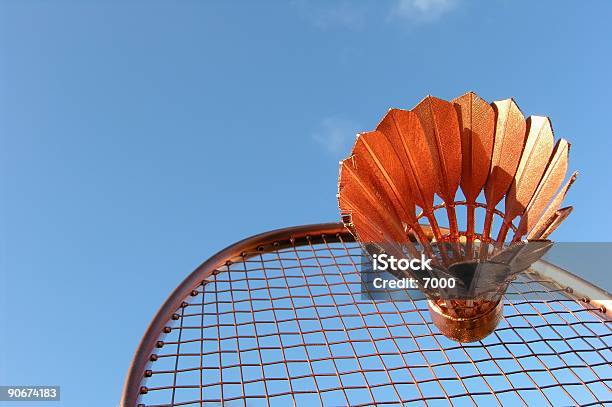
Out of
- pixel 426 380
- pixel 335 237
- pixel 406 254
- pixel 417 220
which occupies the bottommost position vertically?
pixel 426 380

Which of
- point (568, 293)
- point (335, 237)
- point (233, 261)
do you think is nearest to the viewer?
point (568, 293)

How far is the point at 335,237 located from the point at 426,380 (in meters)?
1.45

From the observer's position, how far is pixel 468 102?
2734 millimetres

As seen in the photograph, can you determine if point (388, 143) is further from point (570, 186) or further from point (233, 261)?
point (233, 261)

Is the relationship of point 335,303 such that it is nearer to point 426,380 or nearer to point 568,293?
point 426,380

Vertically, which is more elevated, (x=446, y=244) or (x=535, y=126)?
(x=535, y=126)

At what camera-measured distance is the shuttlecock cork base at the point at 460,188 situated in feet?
8.17

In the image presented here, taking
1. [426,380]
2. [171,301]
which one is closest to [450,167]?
[426,380]

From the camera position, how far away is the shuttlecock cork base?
2.49 metres

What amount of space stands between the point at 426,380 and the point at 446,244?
1.76 ft

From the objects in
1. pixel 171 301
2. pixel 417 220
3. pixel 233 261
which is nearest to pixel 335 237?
pixel 233 261

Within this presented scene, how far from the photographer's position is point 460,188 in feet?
8.88

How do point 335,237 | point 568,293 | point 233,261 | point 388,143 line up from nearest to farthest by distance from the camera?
point 388,143 → point 568,293 → point 233,261 → point 335,237

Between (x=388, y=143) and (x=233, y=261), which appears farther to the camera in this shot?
(x=233, y=261)
